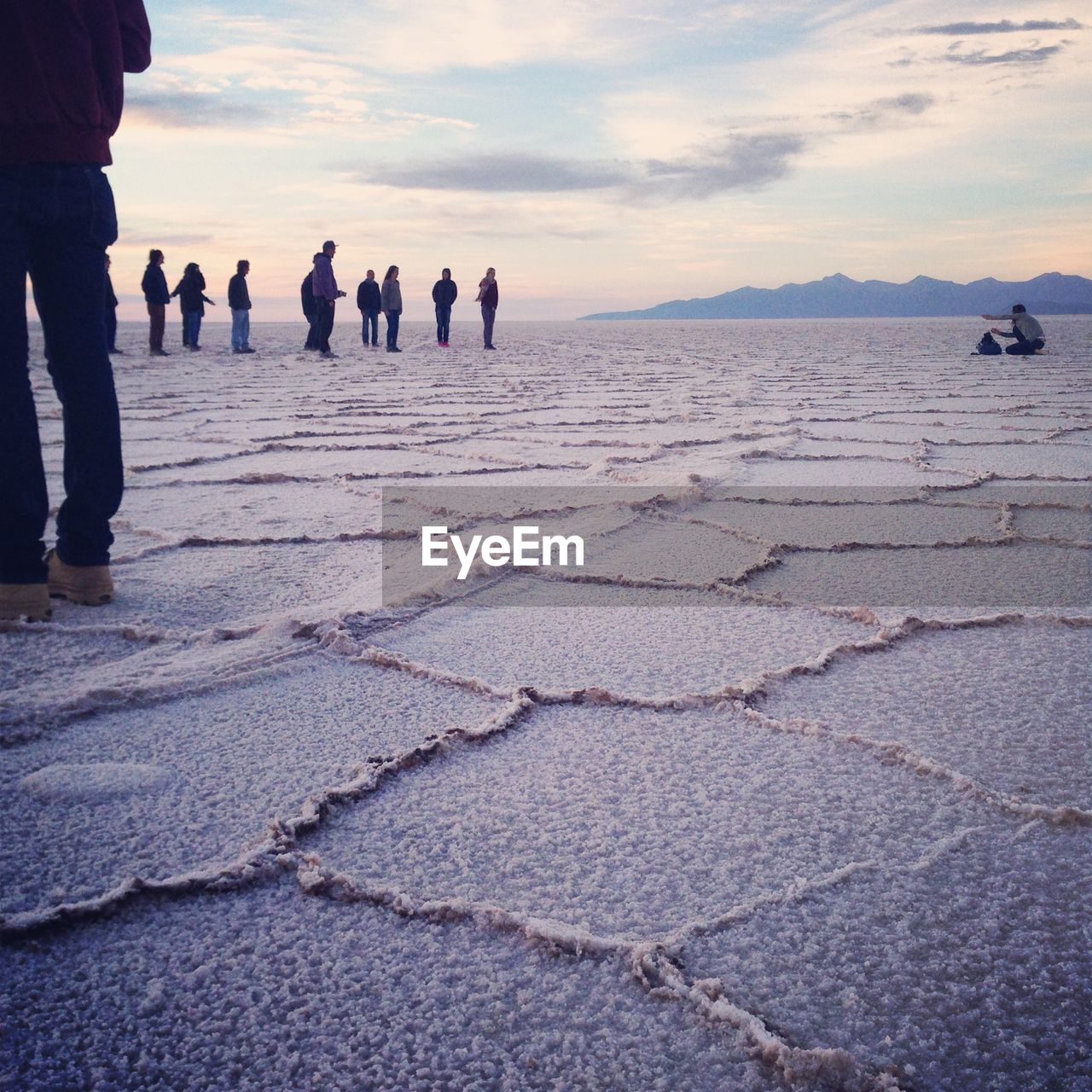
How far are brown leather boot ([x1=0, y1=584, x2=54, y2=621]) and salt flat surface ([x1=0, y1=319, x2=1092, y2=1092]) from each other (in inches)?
1.5

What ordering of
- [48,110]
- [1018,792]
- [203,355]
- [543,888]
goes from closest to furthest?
[543,888] < [1018,792] < [48,110] < [203,355]

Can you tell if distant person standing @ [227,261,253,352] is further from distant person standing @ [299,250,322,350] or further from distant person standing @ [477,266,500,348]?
distant person standing @ [477,266,500,348]

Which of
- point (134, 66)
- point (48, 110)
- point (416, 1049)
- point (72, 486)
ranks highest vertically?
point (134, 66)

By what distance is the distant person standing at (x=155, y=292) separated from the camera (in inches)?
480

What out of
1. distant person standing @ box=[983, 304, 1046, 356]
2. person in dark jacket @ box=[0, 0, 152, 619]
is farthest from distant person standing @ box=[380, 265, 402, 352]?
person in dark jacket @ box=[0, 0, 152, 619]

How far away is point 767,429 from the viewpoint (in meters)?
4.54

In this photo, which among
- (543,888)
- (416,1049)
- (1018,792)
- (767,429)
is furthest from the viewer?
(767,429)

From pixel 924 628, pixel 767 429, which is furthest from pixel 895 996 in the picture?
pixel 767 429

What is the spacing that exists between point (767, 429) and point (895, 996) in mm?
3914

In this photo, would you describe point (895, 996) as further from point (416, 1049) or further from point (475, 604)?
point (475, 604)

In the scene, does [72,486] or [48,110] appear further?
[72,486]

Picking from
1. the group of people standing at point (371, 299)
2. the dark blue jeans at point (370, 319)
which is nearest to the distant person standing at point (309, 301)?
the group of people standing at point (371, 299)

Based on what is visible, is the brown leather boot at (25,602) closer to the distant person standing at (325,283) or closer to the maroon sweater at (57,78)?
the maroon sweater at (57,78)

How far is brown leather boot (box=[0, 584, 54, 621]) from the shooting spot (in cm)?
176
